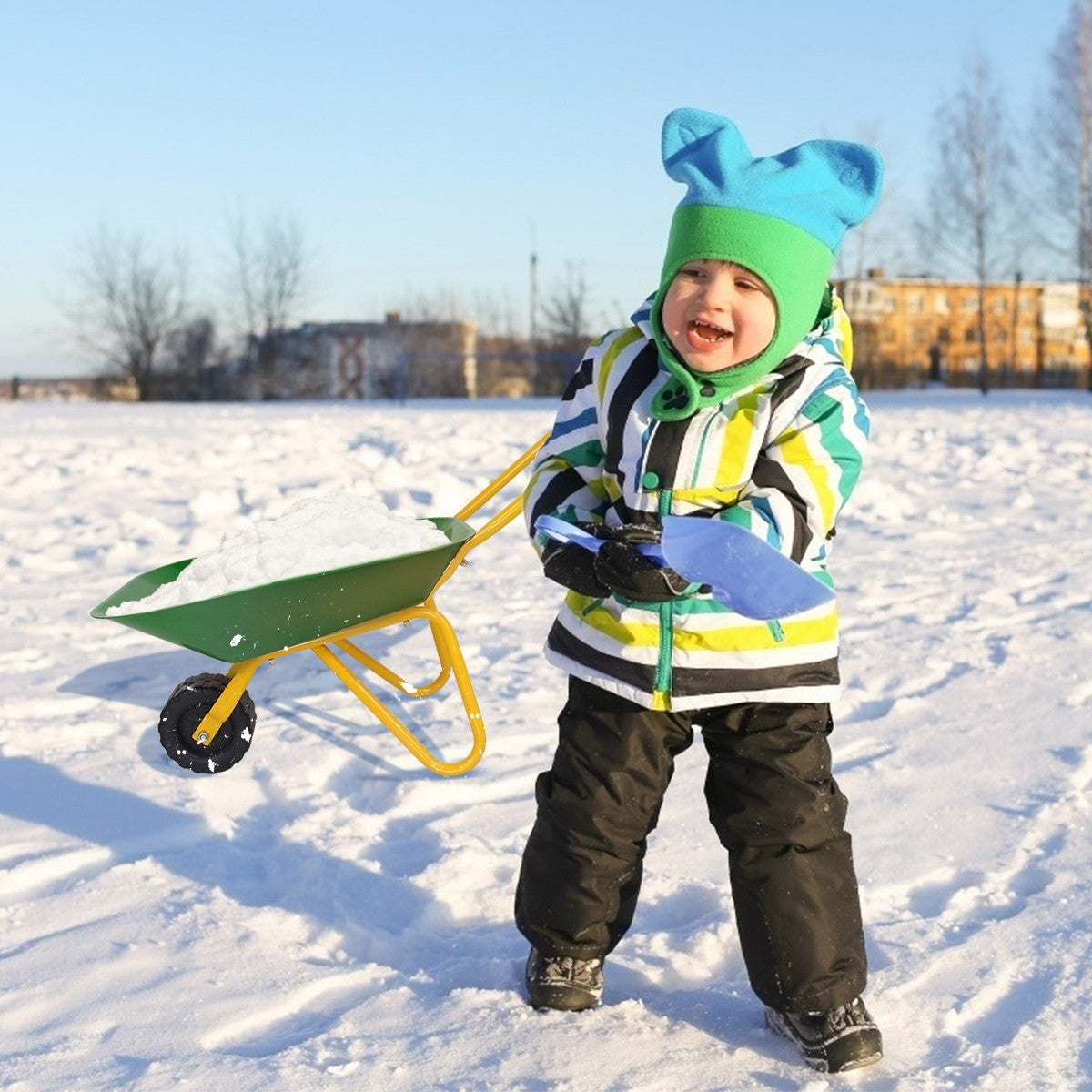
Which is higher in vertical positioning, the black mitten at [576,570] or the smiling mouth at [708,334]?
the smiling mouth at [708,334]

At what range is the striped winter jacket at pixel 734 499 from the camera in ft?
6.35

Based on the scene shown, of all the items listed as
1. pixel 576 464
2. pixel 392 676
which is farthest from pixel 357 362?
pixel 576 464

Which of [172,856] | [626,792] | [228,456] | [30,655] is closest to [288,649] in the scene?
[172,856]

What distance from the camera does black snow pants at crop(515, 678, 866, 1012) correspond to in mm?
2014

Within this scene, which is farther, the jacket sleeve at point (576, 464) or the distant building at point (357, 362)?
the distant building at point (357, 362)

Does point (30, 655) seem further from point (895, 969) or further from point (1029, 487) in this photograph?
point (1029, 487)

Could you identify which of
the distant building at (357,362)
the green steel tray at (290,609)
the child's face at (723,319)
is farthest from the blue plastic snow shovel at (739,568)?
the distant building at (357,362)

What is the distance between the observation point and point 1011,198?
83.3 feet

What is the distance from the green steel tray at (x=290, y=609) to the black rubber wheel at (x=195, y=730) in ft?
0.36

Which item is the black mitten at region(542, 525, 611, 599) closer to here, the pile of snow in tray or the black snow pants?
the black snow pants

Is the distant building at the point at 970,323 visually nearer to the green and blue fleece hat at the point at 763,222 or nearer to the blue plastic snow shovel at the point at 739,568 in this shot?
the green and blue fleece hat at the point at 763,222

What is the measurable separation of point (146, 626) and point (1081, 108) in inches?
961

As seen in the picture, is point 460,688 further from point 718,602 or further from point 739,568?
point 739,568

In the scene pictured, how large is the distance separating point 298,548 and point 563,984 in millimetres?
918
